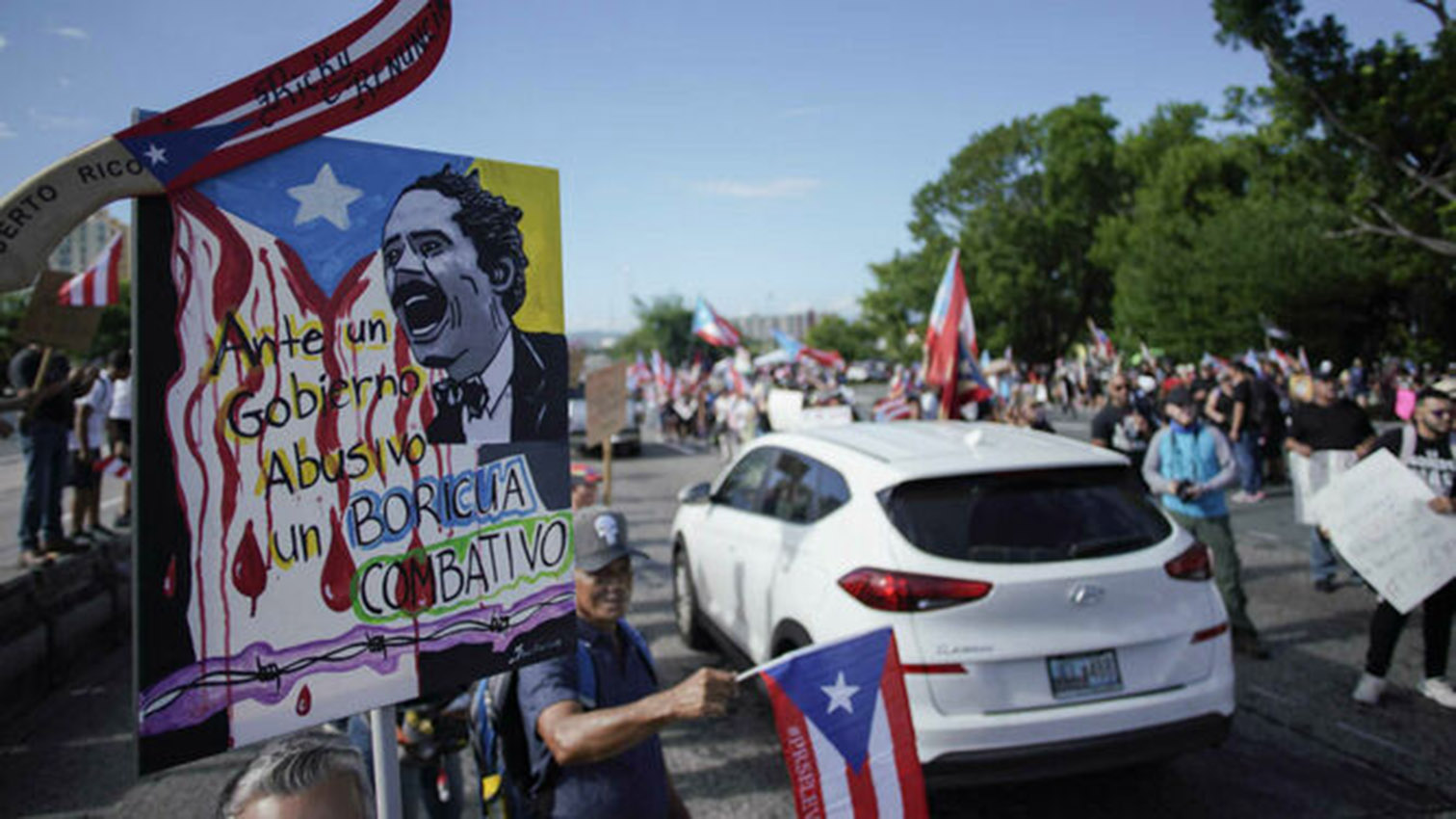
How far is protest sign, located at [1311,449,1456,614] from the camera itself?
15.4 feet

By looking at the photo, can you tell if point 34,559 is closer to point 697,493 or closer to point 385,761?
point 697,493

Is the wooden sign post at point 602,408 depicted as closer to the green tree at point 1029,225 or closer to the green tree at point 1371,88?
the green tree at point 1371,88

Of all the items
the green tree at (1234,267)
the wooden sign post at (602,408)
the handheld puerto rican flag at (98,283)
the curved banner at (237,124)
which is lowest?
the wooden sign post at (602,408)

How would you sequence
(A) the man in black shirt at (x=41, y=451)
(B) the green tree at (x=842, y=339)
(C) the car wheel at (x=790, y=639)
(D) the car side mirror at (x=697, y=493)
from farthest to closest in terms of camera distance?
(B) the green tree at (x=842, y=339), (A) the man in black shirt at (x=41, y=451), (D) the car side mirror at (x=697, y=493), (C) the car wheel at (x=790, y=639)

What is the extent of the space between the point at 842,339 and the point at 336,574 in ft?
305

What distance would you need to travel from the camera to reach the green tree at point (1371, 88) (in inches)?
593

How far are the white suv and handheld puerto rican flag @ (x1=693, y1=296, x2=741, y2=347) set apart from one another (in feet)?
44.9

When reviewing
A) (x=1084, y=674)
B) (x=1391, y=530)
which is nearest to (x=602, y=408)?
(x=1084, y=674)

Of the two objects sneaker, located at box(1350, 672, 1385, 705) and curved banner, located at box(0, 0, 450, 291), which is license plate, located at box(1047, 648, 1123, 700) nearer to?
sneaker, located at box(1350, 672, 1385, 705)

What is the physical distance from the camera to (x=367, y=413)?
1.68 m

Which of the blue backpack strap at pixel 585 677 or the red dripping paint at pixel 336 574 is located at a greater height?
the red dripping paint at pixel 336 574

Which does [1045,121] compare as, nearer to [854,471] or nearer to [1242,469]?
[1242,469]

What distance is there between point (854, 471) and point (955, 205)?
50566 millimetres

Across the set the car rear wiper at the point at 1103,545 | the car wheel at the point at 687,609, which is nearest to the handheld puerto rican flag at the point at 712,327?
the car wheel at the point at 687,609
